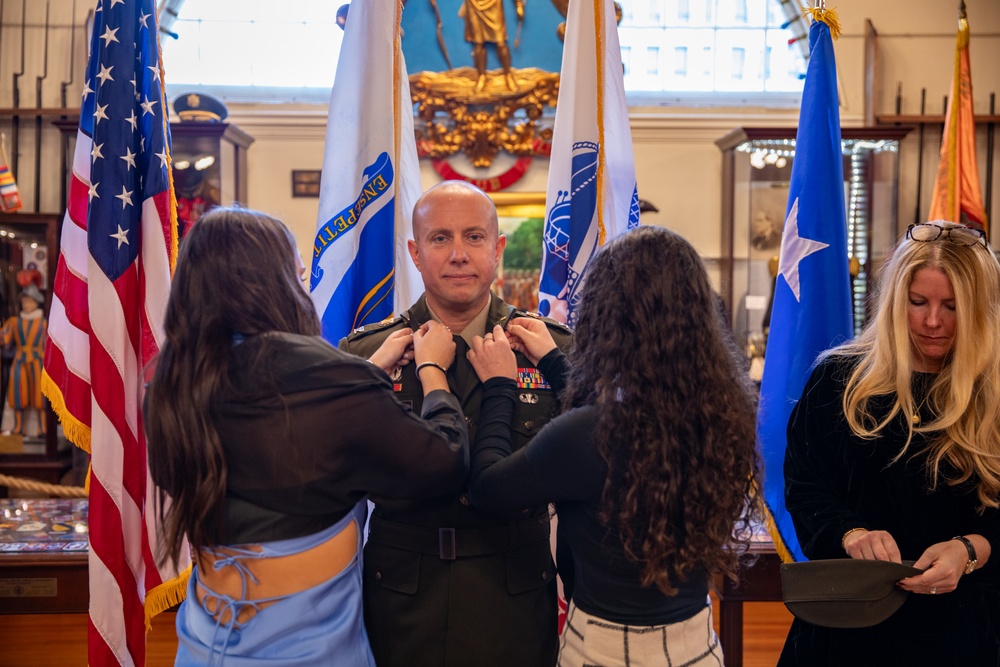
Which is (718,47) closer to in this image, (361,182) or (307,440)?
(361,182)

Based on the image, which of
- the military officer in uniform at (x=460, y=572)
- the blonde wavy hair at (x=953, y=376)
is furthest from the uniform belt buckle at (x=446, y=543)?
the blonde wavy hair at (x=953, y=376)

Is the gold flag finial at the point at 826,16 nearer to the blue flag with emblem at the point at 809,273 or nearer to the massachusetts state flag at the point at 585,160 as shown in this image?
the blue flag with emblem at the point at 809,273

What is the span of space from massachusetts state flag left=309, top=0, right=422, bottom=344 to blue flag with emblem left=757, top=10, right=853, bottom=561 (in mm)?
1207

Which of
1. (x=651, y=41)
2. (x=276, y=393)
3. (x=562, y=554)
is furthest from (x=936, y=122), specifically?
(x=276, y=393)

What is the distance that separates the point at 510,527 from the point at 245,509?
1.85 ft

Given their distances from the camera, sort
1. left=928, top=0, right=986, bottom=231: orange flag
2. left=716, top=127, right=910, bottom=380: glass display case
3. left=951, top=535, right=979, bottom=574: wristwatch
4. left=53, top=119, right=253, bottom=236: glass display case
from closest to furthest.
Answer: left=951, top=535, right=979, bottom=574: wristwatch < left=928, top=0, right=986, bottom=231: orange flag < left=53, top=119, right=253, bottom=236: glass display case < left=716, top=127, right=910, bottom=380: glass display case

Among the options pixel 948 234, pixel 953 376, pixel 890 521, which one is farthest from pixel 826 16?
pixel 890 521

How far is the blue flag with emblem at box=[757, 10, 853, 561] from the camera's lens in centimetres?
255

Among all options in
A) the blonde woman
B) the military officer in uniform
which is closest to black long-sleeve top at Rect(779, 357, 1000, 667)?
the blonde woman

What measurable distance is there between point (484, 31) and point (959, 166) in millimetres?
2992

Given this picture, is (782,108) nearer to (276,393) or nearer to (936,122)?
(936,122)

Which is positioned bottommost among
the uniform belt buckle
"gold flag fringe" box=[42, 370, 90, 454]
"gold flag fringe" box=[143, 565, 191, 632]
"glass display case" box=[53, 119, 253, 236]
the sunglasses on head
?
"gold flag fringe" box=[143, 565, 191, 632]

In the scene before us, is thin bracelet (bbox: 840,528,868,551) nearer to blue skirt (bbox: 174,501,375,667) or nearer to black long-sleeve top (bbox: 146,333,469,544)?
black long-sleeve top (bbox: 146,333,469,544)

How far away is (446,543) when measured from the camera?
Result: 5.68 ft
